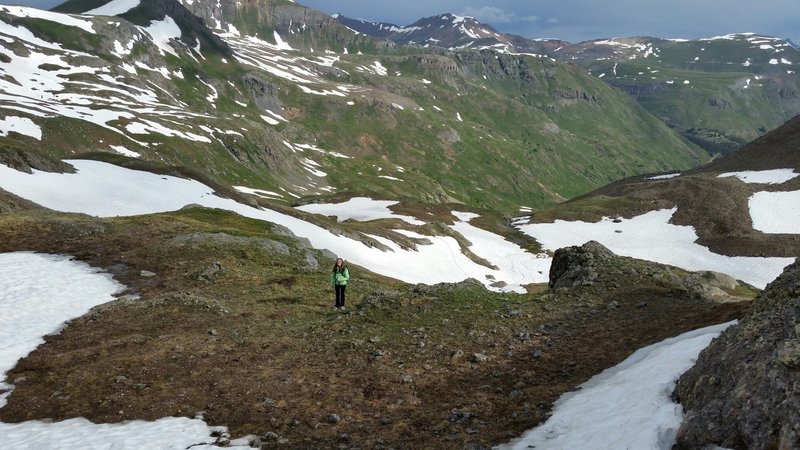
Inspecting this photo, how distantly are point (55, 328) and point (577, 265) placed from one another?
95.7 ft

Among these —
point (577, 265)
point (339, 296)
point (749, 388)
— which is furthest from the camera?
point (577, 265)

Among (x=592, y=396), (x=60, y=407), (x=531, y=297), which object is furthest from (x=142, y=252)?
(x=592, y=396)

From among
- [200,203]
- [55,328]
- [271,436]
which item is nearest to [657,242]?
[200,203]

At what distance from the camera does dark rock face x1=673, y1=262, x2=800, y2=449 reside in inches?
392

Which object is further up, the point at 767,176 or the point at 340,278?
the point at 767,176

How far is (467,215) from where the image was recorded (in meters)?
143

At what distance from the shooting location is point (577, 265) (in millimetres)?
32938

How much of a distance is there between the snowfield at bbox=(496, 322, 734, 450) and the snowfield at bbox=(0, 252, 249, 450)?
30.0 ft

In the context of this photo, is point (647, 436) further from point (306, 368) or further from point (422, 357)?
point (306, 368)

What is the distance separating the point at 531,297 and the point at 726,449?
18.4 metres

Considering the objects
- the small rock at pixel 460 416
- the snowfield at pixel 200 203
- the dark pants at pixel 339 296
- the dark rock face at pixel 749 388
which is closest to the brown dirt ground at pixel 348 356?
the small rock at pixel 460 416

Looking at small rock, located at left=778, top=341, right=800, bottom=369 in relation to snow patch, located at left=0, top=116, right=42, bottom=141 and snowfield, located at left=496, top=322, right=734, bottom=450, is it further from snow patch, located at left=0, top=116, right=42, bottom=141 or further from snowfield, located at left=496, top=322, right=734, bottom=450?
snow patch, located at left=0, top=116, right=42, bottom=141

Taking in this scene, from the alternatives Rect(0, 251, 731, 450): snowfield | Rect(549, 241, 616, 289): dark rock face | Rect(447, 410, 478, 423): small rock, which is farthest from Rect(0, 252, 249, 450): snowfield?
Rect(549, 241, 616, 289): dark rock face

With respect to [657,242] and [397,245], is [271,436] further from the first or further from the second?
[657,242]
